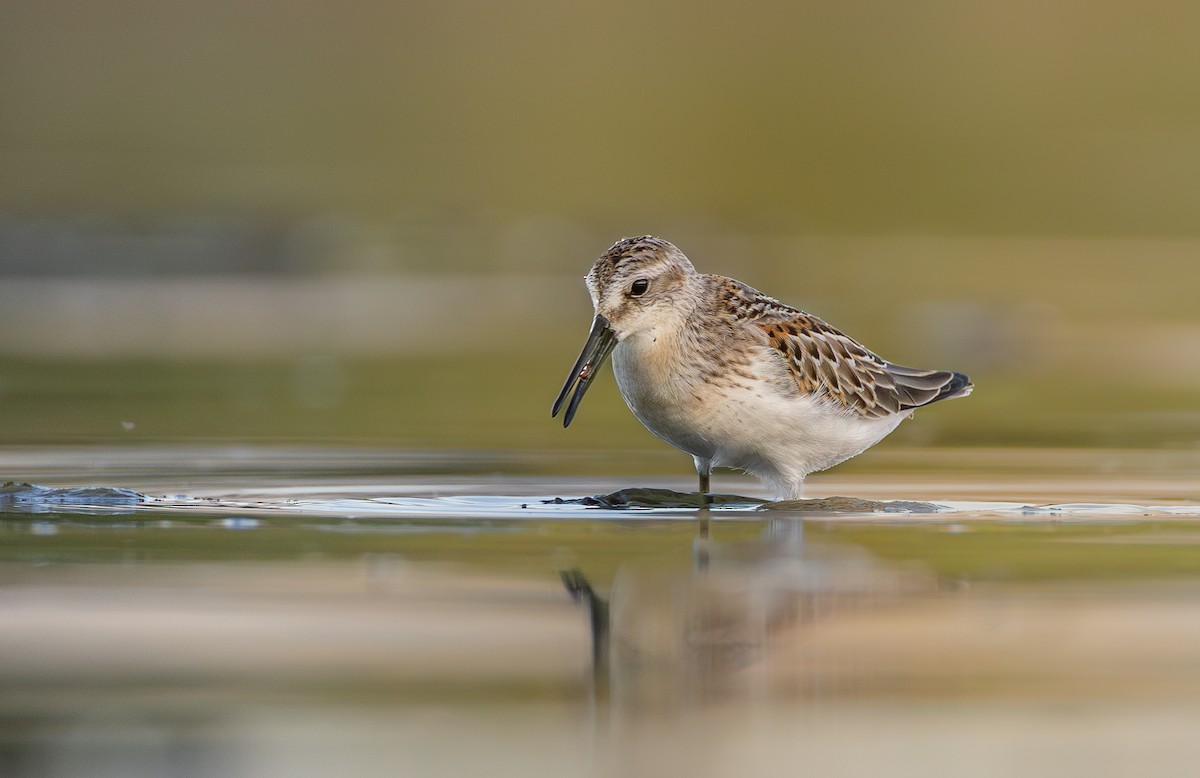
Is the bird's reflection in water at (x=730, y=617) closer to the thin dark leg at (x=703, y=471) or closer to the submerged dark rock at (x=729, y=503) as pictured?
the submerged dark rock at (x=729, y=503)

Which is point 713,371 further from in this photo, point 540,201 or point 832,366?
point 540,201

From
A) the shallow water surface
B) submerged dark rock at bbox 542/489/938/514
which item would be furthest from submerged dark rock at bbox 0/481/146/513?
submerged dark rock at bbox 542/489/938/514

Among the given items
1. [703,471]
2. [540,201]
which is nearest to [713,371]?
[703,471]

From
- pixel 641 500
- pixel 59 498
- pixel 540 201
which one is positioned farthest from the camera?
pixel 540 201

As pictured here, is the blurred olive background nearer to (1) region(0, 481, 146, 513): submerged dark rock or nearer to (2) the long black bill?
(2) the long black bill

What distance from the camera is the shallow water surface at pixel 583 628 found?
4746 mm

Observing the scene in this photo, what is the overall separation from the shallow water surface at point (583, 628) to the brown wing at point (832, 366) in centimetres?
55

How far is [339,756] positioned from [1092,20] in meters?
46.5

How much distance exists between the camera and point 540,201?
2659cm

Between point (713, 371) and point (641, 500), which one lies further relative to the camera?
point (713, 371)

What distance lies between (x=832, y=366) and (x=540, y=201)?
17.3 metres

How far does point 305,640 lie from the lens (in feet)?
19.0

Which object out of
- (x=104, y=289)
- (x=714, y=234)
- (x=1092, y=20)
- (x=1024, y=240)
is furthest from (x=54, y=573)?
(x=1092, y=20)

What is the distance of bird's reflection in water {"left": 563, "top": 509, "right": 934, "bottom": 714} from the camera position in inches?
209
